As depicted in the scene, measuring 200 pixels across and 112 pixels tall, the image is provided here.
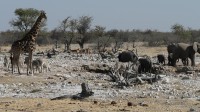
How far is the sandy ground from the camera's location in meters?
14.5

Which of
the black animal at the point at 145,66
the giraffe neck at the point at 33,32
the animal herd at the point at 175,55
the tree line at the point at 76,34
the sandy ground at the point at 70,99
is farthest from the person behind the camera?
the tree line at the point at 76,34

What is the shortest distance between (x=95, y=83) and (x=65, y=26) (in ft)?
111

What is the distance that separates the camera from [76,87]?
1923cm

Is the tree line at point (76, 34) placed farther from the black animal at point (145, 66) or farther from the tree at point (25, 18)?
the black animal at point (145, 66)

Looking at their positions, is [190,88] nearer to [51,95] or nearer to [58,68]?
[51,95]

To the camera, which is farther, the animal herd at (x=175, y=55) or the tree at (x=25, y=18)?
the tree at (x=25, y=18)

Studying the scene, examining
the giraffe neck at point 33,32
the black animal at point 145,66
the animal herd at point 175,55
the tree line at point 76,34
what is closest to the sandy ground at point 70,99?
the giraffe neck at point 33,32

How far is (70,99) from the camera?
1619 centimetres

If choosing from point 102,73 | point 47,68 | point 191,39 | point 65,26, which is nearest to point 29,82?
point 47,68

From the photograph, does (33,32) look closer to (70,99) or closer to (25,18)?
(70,99)

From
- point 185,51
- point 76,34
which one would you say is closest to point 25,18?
point 76,34

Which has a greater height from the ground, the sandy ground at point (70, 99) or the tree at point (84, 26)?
the tree at point (84, 26)

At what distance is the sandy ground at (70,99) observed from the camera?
1453cm

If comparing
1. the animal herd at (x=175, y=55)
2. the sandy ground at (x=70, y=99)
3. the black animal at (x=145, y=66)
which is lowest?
the sandy ground at (x=70, y=99)
